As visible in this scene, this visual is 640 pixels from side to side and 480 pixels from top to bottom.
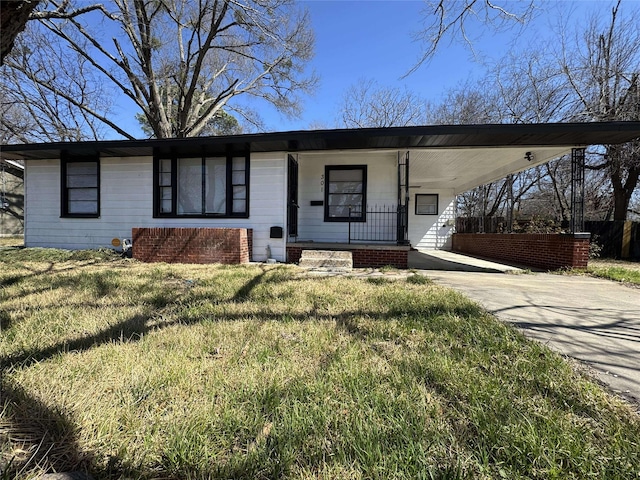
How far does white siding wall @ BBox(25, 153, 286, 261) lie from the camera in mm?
7344

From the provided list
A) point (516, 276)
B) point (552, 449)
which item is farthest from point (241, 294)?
point (516, 276)

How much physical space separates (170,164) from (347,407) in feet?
26.4

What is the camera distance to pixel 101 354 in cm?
200

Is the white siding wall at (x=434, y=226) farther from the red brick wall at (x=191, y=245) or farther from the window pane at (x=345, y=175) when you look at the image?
the red brick wall at (x=191, y=245)

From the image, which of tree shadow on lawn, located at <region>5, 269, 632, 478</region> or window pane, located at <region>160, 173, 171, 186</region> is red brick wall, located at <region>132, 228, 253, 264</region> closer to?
window pane, located at <region>160, 173, 171, 186</region>

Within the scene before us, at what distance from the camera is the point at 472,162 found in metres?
7.88

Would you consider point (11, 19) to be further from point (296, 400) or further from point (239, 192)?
point (239, 192)

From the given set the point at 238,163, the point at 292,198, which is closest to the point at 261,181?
the point at 238,163

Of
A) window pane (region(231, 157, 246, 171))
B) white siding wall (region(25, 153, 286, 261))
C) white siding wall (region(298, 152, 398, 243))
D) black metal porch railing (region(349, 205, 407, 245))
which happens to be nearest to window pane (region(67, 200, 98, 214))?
white siding wall (region(25, 153, 286, 261))

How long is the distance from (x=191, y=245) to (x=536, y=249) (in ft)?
26.9

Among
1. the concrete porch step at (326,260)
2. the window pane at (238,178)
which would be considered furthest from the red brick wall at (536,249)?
the window pane at (238,178)

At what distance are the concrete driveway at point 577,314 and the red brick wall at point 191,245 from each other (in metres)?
4.29

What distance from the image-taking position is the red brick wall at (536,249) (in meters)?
6.15

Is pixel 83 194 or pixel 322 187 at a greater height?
pixel 322 187
